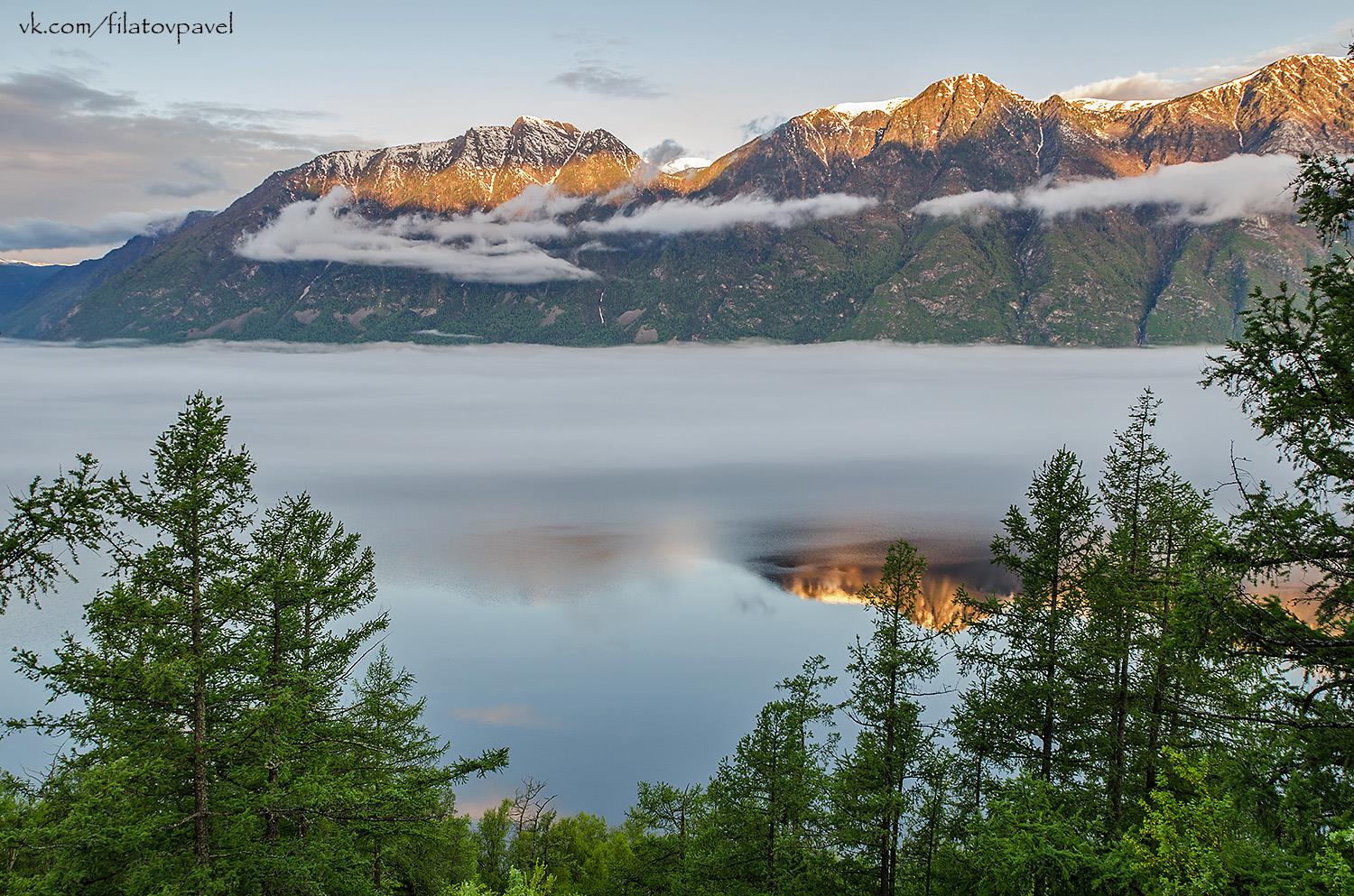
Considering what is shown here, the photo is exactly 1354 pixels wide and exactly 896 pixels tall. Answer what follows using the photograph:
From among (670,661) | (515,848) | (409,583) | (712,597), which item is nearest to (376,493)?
(409,583)

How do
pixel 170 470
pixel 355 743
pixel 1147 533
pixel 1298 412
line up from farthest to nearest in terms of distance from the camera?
pixel 1147 533, pixel 355 743, pixel 170 470, pixel 1298 412

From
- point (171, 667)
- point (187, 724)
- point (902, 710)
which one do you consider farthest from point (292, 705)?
point (902, 710)

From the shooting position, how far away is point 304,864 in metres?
11.8

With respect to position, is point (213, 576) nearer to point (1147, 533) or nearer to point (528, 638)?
point (1147, 533)

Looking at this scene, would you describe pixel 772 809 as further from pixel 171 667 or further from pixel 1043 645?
pixel 171 667

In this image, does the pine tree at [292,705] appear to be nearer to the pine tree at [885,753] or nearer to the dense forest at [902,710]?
the dense forest at [902,710]

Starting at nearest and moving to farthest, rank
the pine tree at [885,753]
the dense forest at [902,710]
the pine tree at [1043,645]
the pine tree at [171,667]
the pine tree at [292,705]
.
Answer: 1. the dense forest at [902,710]
2. the pine tree at [171,667]
3. the pine tree at [292,705]
4. the pine tree at [1043,645]
5. the pine tree at [885,753]

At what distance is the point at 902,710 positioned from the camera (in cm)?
1725

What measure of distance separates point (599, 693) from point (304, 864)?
69733 millimetres

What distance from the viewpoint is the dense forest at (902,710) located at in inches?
297

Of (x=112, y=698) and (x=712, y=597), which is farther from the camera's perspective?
(x=712, y=597)

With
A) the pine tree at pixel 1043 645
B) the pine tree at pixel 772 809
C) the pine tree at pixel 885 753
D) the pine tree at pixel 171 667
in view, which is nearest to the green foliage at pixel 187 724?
the pine tree at pixel 171 667

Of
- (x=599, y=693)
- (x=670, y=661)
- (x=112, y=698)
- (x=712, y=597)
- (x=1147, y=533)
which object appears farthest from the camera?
(x=712, y=597)

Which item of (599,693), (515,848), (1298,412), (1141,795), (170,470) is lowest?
(599,693)
